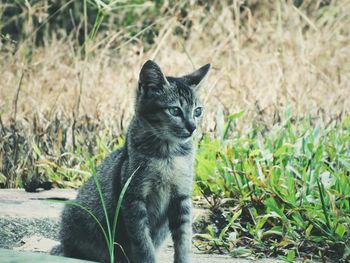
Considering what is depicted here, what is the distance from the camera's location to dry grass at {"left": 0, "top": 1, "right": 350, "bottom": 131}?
737 cm

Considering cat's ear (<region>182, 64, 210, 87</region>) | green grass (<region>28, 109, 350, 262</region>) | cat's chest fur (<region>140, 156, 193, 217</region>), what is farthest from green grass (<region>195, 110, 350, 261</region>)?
cat's ear (<region>182, 64, 210, 87</region>)

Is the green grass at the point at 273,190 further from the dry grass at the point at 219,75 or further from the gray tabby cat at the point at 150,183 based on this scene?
the dry grass at the point at 219,75

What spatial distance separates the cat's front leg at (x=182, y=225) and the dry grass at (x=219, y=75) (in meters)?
2.61

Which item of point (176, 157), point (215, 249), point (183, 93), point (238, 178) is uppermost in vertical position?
point (183, 93)

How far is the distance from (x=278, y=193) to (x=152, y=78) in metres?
1.22

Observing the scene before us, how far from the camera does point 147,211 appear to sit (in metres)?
4.02

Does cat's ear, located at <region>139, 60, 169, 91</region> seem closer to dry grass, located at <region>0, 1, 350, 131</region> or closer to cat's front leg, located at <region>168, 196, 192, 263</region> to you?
cat's front leg, located at <region>168, 196, 192, 263</region>

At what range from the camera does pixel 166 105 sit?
13.7 ft

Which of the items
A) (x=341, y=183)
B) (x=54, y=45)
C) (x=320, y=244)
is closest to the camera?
(x=320, y=244)

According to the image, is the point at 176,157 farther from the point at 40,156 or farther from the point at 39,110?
the point at 39,110

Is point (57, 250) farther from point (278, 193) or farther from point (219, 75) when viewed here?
point (219, 75)

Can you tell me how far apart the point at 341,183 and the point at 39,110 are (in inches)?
128

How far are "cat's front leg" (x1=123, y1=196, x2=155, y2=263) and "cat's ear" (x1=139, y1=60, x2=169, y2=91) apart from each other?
677mm

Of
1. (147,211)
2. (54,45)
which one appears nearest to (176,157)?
(147,211)
